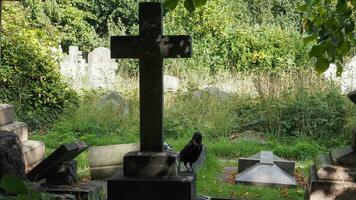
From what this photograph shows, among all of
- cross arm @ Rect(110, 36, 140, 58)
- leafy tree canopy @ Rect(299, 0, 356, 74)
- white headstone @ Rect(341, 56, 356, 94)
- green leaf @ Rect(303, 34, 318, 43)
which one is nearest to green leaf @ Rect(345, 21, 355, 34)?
leafy tree canopy @ Rect(299, 0, 356, 74)

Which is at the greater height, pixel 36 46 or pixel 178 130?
pixel 36 46

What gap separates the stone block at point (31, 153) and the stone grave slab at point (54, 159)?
1.59 m

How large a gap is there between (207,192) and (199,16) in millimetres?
14720

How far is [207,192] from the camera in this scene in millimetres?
6770

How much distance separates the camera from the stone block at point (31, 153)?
7576mm

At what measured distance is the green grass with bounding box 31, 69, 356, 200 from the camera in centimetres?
1026

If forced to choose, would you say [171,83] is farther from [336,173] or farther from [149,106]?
[336,173]

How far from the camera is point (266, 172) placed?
7.57 meters

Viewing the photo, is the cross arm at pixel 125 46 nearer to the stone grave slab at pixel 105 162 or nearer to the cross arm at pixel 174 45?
the cross arm at pixel 174 45

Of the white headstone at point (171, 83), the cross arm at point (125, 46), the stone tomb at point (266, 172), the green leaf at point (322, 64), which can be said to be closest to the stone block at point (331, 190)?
the green leaf at point (322, 64)

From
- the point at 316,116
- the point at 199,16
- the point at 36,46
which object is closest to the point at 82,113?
the point at 36,46

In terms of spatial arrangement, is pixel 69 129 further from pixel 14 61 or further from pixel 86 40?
pixel 86 40

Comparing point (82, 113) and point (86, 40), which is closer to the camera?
point (82, 113)

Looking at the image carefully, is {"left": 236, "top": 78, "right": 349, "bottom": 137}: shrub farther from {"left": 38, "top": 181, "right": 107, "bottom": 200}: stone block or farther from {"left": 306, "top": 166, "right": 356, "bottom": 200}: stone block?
{"left": 306, "top": 166, "right": 356, "bottom": 200}: stone block
